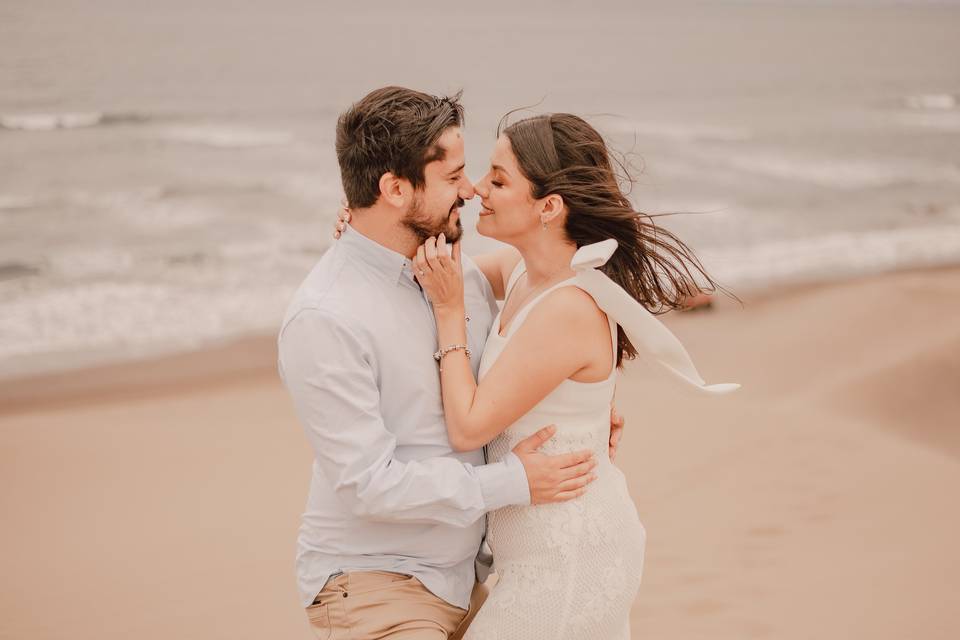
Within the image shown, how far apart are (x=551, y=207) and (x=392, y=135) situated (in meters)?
0.62

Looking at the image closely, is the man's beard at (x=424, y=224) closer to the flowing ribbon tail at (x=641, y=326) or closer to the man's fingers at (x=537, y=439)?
the flowing ribbon tail at (x=641, y=326)

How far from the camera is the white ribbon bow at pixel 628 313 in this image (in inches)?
118

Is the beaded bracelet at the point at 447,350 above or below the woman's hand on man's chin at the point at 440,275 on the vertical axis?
below

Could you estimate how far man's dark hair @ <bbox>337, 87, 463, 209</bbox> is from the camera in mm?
2965

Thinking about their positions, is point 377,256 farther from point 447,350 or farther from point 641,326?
point 641,326

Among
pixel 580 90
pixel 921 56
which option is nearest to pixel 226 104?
pixel 580 90

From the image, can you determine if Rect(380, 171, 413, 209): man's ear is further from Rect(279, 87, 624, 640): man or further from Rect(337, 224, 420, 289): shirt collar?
Rect(337, 224, 420, 289): shirt collar

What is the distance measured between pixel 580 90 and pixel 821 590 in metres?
35.3

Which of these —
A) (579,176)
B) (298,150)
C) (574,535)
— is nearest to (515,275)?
(579,176)

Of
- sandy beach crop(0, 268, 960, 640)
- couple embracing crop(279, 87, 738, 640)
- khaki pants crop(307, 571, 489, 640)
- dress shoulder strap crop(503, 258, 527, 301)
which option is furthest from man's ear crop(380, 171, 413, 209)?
sandy beach crop(0, 268, 960, 640)

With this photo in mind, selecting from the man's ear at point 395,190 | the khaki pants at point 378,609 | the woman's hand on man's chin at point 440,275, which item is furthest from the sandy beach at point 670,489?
the man's ear at point 395,190

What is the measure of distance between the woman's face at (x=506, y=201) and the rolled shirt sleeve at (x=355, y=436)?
730 mm

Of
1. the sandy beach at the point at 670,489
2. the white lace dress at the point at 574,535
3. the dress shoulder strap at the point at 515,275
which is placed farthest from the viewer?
the sandy beach at the point at 670,489

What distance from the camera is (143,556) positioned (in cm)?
583
